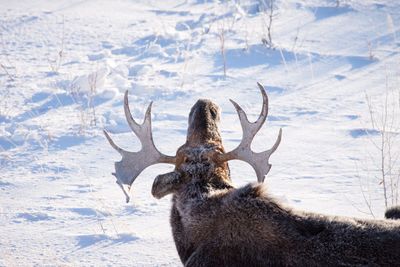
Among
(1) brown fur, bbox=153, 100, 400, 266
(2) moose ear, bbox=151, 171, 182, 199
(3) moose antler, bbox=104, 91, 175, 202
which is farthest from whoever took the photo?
(3) moose antler, bbox=104, 91, 175, 202

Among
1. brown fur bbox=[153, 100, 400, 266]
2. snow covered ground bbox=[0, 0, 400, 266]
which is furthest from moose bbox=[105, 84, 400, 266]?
snow covered ground bbox=[0, 0, 400, 266]

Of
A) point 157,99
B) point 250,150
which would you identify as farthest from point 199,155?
point 157,99

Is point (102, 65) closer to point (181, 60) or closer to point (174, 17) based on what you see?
point (181, 60)

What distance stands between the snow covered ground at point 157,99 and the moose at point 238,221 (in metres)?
0.91

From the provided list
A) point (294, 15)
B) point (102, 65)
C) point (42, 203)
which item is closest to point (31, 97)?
point (102, 65)

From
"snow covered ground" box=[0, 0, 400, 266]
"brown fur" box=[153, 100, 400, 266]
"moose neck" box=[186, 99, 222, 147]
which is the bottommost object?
"snow covered ground" box=[0, 0, 400, 266]

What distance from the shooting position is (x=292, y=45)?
1096 centimetres

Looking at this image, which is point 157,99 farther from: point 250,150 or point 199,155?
point 199,155

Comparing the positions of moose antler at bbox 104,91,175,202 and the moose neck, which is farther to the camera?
moose antler at bbox 104,91,175,202

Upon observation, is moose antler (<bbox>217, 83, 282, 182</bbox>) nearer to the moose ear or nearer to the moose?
the moose

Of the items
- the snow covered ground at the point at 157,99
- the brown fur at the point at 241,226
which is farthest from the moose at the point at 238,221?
the snow covered ground at the point at 157,99

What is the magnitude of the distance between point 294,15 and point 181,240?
27.6 ft

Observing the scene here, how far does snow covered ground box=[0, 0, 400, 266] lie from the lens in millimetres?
6664

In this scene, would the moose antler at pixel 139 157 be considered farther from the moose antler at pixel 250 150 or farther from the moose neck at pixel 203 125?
the moose antler at pixel 250 150
